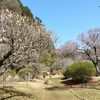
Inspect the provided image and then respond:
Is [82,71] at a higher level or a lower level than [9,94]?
higher

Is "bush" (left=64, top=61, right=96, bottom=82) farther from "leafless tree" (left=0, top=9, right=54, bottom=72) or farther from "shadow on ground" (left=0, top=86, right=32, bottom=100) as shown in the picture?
"shadow on ground" (left=0, top=86, right=32, bottom=100)

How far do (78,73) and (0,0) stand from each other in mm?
21882

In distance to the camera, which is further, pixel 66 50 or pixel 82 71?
pixel 66 50

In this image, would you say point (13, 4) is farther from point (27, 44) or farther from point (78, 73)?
point (27, 44)

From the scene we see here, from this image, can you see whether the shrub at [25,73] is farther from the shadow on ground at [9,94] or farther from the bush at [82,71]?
the shadow on ground at [9,94]

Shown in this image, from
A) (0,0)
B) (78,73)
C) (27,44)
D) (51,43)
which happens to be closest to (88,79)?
(78,73)

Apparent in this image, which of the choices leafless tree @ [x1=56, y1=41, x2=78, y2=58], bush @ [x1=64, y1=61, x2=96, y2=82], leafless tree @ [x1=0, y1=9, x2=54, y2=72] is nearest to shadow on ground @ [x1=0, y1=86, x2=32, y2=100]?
leafless tree @ [x1=0, y1=9, x2=54, y2=72]

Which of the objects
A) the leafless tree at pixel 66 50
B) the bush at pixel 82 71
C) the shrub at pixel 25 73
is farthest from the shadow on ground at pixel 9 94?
the leafless tree at pixel 66 50

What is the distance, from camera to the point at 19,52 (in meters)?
17.1

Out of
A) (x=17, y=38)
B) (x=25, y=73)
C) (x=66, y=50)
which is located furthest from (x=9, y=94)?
(x=66, y=50)

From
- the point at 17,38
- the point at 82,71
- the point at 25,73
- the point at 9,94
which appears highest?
the point at 17,38

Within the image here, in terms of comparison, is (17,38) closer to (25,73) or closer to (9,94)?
(9,94)

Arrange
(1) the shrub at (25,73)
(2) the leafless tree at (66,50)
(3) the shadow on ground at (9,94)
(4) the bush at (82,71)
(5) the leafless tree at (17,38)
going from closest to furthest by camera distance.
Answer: (5) the leafless tree at (17,38) < (3) the shadow on ground at (9,94) < (4) the bush at (82,71) < (1) the shrub at (25,73) < (2) the leafless tree at (66,50)

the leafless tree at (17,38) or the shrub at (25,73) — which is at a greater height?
the leafless tree at (17,38)
